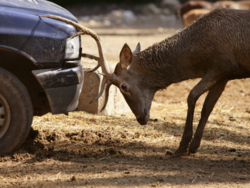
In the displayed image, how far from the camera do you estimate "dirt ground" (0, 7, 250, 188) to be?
3.74 metres

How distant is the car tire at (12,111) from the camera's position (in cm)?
407

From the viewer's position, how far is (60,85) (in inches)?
166

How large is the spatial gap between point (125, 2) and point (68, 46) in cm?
2950

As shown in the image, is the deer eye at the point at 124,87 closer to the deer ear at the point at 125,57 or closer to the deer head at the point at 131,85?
the deer head at the point at 131,85

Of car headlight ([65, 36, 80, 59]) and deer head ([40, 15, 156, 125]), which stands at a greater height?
car headlight ([65, 36, 80, 59])

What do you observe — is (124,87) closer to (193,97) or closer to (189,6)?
(193,97)

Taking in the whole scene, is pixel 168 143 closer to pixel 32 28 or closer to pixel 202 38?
pixel 202 38

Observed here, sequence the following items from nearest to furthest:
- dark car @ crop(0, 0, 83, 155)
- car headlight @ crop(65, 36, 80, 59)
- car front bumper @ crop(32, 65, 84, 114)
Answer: dark car @ crop(0, 0, 83, 155) < car front bumper @ crop(32, 65, 84, 114) < car headlight @ crop(65, 36, 80, 59)

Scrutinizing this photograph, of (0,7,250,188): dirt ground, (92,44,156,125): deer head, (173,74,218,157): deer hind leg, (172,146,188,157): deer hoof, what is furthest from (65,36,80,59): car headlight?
(172,146,188,157): deer hoof

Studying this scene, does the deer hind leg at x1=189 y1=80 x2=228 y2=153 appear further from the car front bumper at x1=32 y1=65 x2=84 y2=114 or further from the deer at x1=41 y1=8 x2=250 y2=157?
the car front bumper at x1=32 y1=65 x2=84 y2=114

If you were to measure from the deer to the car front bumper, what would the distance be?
0.66 metres

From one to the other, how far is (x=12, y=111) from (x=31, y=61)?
2.13 feet

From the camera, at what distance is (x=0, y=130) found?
412 cm

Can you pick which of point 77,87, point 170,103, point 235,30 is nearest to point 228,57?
point 235,30
